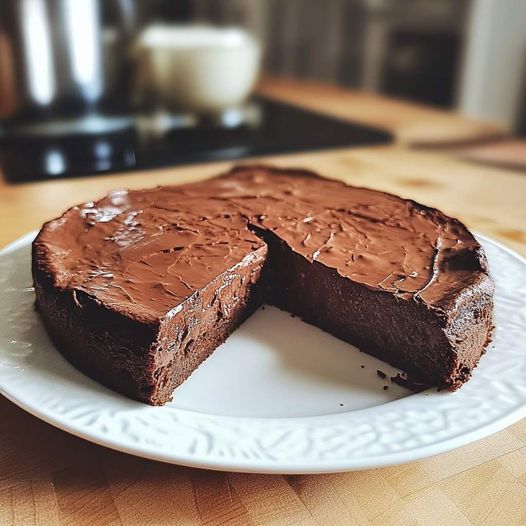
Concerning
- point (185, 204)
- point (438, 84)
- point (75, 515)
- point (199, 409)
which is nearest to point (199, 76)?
point (185, 204)

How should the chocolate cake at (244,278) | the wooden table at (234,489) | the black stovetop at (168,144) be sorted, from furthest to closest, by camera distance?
Answer: the black stovetop at (168,144) < the chocolate cake at (244,278) < the wooden table at (234,489)

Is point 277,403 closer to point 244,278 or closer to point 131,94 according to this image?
point 244,278

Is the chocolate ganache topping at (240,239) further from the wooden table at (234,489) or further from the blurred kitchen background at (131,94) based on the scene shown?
the blurred kitchen background at (131,94)

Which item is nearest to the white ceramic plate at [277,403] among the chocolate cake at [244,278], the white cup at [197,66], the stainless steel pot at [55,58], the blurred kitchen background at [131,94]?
the chocolate cake at [244,278]

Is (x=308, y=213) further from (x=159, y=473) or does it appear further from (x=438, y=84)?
(x=438, y=84)

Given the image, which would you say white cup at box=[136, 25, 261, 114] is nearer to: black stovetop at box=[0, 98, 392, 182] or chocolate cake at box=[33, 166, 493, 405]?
black stovetop at box=[0, 98, 392, 182]

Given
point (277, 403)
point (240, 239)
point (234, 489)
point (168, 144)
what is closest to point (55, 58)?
point (168, 144)
